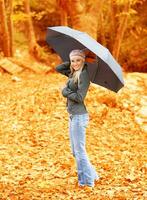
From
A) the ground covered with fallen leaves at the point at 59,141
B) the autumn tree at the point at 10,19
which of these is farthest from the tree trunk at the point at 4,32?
the ground covered with fallen leaves at the point at 59,141

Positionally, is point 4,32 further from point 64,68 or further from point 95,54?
point 95,54

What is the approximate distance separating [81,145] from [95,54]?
4.04 feet

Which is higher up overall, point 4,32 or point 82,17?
point 82,17

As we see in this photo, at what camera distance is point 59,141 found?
948 centimetres

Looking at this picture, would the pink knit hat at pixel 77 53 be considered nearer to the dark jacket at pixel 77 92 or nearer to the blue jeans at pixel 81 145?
the dark jacket at pixel 77 92

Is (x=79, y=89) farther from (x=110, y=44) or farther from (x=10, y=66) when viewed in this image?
(x=110, y=44)

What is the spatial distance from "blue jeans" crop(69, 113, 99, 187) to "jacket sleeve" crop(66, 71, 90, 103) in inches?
11.0

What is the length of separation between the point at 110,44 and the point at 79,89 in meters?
14.8

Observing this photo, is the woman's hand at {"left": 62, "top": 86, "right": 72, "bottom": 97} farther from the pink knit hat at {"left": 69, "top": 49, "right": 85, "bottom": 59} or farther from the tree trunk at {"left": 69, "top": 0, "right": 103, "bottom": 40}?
the tree trunk at {"left": 69, "top": 0, "right": 103, "bottom": 40}

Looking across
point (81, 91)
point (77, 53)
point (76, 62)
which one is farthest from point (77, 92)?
point (77, 53)

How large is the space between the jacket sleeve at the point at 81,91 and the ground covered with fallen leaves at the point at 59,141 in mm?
1319

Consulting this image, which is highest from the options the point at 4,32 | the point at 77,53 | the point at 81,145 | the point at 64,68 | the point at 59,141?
the point at 77,53

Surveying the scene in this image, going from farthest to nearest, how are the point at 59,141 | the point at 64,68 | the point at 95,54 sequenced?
1. the point at 59,141
2. the point at 64,68
3. the point at 95,54

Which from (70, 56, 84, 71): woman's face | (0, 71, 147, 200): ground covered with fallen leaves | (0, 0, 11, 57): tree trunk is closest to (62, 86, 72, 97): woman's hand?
(70, 56, 84, 71): woman's face
